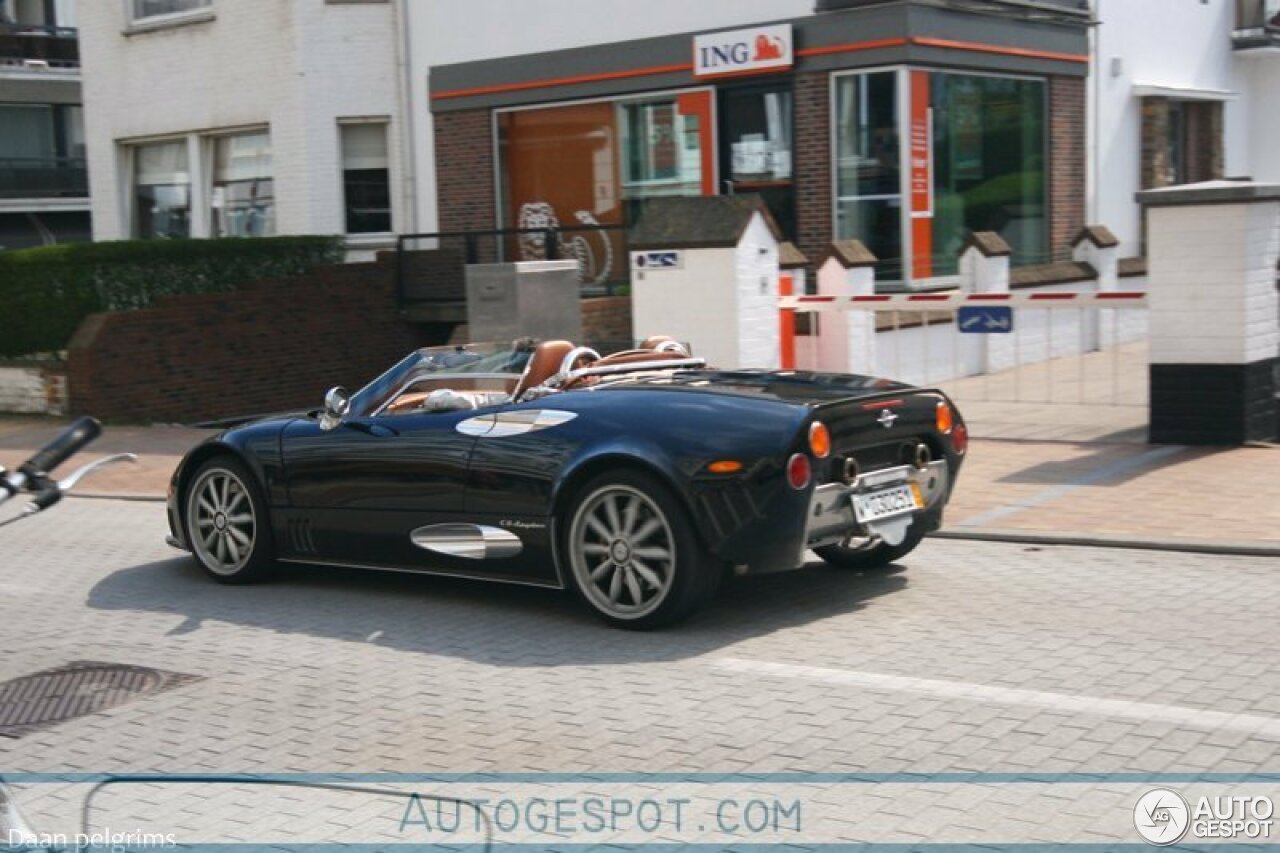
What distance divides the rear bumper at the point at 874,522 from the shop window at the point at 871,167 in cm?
1066

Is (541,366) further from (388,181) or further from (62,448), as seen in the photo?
(388,181)

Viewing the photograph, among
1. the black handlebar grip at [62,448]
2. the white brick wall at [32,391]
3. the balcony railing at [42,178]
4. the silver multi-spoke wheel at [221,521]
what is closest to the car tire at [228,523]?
the silver multi-spoke wheel at [221,521]

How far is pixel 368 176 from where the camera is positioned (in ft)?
76.2

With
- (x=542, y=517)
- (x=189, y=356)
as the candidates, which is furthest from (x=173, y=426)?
(x=542, y=517)

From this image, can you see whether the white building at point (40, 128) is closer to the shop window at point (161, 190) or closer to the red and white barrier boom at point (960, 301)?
the shop window at point (161, 190)

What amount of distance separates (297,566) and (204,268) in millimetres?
11131

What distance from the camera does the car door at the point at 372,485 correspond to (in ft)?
26.2

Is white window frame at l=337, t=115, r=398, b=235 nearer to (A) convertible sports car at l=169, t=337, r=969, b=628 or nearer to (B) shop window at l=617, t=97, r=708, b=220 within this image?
(B) shop window at l=617, t=97, r=708, b=220

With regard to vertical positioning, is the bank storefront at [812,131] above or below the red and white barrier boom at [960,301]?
above

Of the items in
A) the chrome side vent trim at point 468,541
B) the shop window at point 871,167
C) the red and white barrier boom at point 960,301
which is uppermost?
the shop window at point 871,167

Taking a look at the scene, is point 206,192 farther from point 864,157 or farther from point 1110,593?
point 1110,593

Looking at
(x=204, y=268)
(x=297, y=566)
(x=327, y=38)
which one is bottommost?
(x=297, y=566)

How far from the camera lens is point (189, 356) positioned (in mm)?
19078

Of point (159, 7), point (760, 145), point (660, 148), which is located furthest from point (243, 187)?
point (760, 145)
